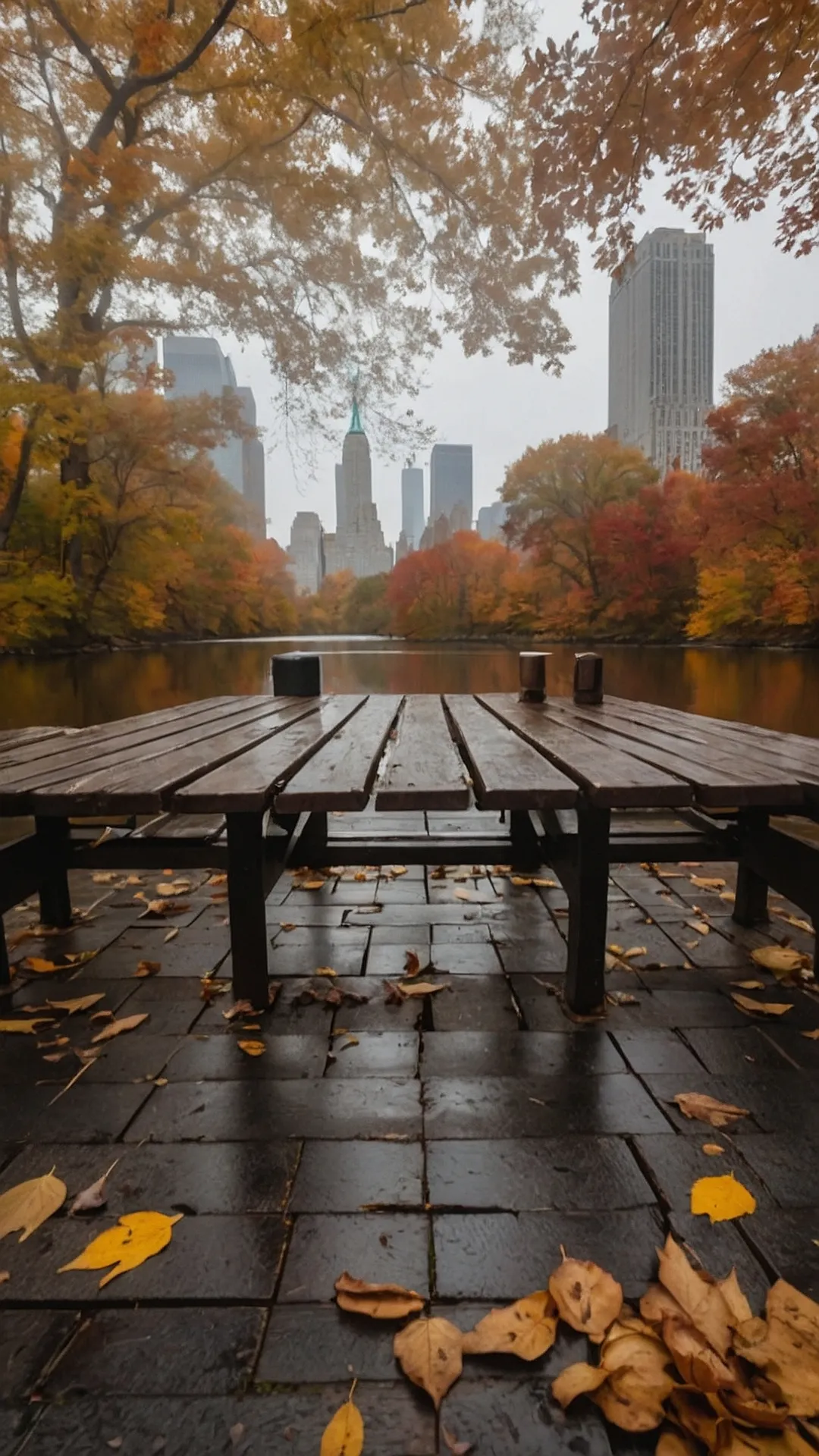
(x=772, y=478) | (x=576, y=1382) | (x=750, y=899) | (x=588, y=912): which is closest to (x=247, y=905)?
(x=588, y=912)

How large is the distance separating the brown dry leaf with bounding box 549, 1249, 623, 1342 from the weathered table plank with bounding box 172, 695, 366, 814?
2.65ft

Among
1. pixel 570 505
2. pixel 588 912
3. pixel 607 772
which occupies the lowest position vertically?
pixel 588 912

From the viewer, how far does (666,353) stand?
820 inches

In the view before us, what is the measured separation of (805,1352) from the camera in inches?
31.5

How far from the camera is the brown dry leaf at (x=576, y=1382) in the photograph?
763 mm

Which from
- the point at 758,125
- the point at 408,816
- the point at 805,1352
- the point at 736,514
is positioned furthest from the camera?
the point at 736,514

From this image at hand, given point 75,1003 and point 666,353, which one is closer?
point 75,1003

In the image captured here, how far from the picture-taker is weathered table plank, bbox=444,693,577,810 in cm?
117

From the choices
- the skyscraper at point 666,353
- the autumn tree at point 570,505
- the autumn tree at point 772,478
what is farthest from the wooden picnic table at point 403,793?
the autumn tree at point 570,505

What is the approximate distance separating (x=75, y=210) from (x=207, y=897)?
34.9 feet

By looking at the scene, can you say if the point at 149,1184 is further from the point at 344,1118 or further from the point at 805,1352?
the point at 805,1352

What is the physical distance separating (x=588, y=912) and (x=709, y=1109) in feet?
1.44

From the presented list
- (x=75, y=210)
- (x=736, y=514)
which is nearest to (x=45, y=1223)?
(x=75, y=210)

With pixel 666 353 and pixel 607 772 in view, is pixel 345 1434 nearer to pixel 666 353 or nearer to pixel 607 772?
pixel 607 772
